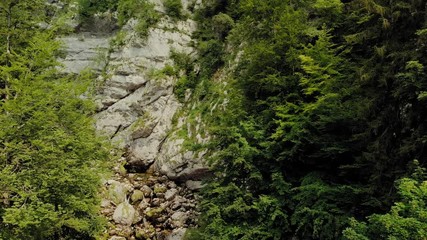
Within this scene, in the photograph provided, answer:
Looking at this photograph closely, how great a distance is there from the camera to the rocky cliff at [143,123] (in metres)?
18.3

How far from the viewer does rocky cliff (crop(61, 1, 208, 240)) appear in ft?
60.0

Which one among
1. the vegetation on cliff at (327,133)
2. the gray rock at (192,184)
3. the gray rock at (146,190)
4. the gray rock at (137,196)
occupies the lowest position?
the gray rock at (137,196)

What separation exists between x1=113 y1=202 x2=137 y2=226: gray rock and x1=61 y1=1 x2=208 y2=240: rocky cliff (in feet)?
0.17

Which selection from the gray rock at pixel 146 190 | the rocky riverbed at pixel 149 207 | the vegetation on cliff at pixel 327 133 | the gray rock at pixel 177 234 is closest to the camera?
the vegetation on cliff at pixel 327 133

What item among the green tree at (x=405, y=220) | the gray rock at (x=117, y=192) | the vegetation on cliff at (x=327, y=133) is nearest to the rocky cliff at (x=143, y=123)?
the gray rock at (x=117, y=192)

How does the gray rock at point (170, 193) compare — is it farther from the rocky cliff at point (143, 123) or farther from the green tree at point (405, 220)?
the green tree at point (405, 220)

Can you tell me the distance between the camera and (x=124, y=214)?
717 inches

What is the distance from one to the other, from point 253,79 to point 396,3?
6532 mm

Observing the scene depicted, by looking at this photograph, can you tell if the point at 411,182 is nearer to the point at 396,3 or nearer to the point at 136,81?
the point at 396,3

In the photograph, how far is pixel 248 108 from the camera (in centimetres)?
1498

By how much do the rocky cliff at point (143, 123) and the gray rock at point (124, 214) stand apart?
5 centimetres

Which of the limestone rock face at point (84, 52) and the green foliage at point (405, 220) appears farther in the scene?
the limestone rock face at point (84, 52)

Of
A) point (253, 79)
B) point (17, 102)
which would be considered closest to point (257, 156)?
point (253, 79)

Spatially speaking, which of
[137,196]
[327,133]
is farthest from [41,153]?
[327,133]
